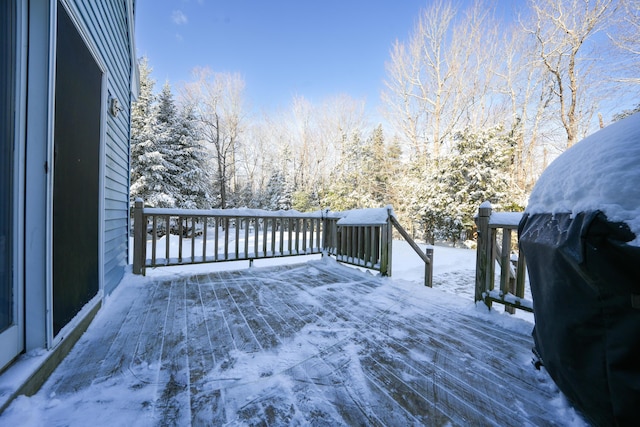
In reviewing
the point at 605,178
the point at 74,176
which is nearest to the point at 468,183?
the point at 605,178

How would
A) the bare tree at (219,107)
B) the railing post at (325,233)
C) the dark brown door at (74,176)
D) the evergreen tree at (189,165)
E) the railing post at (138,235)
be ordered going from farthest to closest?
the bare tree at (219,107) < the evergreen tree at (189,165) < the railing post at (325,233) < the railing post at (138,235) < the dark brown door at (74,176)

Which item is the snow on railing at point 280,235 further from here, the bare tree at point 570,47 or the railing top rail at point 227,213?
the bare tree at point 570,47

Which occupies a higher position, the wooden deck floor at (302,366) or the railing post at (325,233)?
the railing post at (325,233)

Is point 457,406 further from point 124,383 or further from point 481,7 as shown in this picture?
point 481,7

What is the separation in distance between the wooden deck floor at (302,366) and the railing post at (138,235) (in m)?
0.94

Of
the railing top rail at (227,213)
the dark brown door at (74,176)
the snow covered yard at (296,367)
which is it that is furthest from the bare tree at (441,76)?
the dark brown door at (74,176)

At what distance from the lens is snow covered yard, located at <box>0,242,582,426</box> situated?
1114 millimetres

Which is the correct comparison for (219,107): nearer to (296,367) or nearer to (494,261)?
(494,261)

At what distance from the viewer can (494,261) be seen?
7.69 ft

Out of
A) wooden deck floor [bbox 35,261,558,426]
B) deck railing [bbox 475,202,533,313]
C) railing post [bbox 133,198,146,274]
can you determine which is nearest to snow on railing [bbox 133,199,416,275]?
railing post [bbox 133,198,146,274]

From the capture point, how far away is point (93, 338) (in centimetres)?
175

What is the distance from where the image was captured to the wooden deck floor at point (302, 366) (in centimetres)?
114

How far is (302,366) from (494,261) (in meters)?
1.87

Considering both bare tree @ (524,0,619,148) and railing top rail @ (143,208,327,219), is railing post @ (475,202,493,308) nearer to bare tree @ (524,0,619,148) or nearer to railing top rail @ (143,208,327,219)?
railing top rail @ (143,208,327,219)
